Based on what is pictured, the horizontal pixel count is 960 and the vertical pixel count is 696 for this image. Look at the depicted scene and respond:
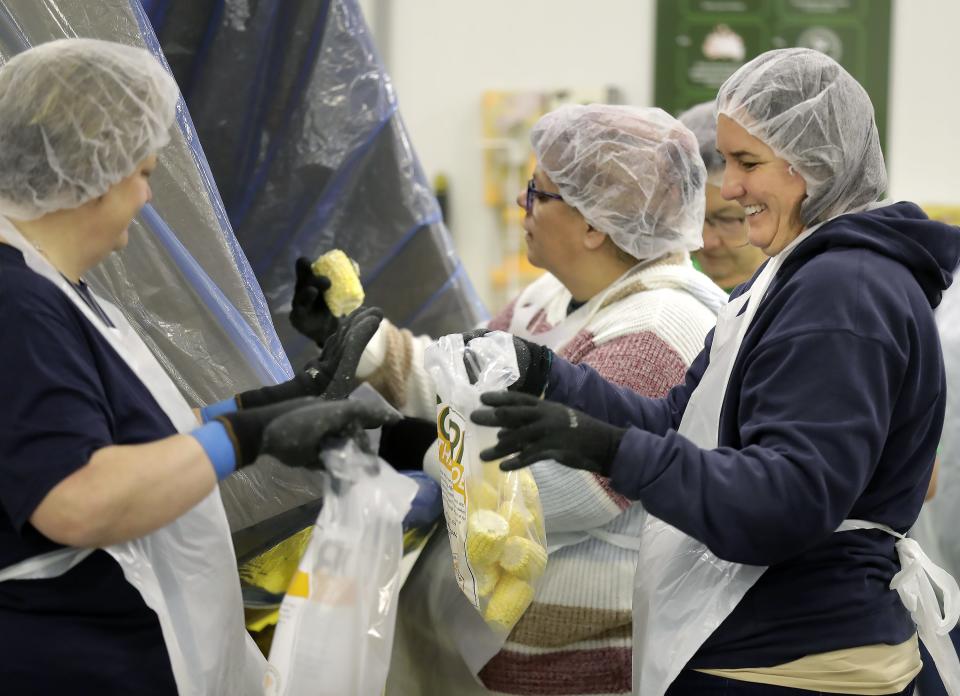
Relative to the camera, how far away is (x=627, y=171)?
1861 millimetres

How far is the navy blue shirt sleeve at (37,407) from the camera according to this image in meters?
1.03

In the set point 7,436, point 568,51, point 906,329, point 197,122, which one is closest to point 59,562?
point 7,436

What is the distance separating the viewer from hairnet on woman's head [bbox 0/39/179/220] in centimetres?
111

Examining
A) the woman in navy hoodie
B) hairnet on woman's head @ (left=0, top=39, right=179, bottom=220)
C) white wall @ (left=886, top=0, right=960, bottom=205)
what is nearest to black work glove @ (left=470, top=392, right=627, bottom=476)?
the woman in navy hoodie

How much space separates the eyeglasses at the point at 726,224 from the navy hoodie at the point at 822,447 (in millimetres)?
1047

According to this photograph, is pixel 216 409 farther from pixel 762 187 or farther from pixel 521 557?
pixel 762 187

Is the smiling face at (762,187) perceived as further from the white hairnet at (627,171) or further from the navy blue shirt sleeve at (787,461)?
the white hairnet at (627,171)

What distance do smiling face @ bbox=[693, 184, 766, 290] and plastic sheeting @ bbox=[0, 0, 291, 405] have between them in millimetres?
1152

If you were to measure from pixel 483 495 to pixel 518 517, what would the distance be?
0.06 meters

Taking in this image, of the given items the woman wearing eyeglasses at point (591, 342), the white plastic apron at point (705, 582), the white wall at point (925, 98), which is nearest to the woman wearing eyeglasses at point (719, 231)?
the woman wearing eyeglasses at point (591, 342)

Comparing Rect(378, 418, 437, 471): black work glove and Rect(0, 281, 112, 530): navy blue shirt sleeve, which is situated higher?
Rect(0, 281, 112, 530): navy blue shirt sleeve

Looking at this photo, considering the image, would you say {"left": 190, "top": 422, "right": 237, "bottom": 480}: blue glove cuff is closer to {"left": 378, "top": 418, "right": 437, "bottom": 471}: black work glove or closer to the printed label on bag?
the printed label on bag

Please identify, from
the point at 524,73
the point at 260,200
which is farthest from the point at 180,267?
the point at 524,73

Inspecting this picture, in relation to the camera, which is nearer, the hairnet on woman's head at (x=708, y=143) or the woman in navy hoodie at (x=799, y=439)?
the woman in navy hoodie at (x=799, y=439)
